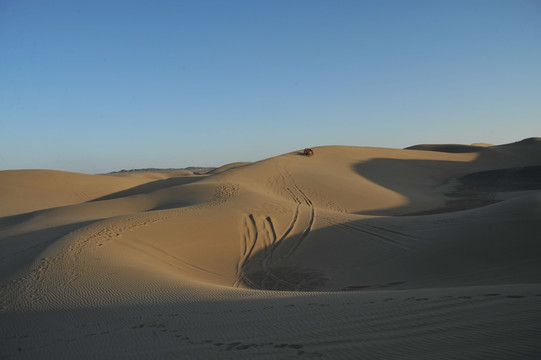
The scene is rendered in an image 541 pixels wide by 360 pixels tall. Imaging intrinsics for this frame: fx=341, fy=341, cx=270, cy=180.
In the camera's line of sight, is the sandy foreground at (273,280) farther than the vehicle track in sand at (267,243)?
No

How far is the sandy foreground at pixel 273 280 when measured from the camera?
11.1 ft

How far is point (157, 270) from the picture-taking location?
7516 millimetres

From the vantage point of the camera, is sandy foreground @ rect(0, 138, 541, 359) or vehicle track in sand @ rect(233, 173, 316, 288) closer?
sandy foreground @ rect(0, 138, 541, 359)

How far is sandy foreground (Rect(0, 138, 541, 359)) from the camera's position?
3.39 metres

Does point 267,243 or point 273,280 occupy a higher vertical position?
point 267,243

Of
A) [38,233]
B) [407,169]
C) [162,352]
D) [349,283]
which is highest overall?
[407,169]

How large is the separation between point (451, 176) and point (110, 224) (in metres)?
26.1

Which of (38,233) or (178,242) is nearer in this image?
(178,242)

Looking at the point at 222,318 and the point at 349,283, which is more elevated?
the point at 222,318

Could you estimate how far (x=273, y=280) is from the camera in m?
8.04

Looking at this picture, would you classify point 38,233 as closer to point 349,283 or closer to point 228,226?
point 228,226

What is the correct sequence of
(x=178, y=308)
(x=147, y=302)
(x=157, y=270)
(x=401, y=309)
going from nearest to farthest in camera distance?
(x=401, y=309)
(x=178, y=308)
(x=147, y=302)
(x=157, y=270)

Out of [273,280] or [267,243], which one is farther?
[267,243]

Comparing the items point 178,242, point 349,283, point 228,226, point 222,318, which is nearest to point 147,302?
point 222,318
